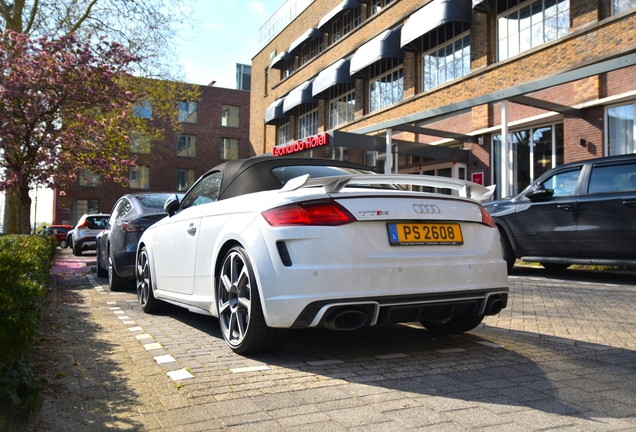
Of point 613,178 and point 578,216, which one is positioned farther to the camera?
point 578,216

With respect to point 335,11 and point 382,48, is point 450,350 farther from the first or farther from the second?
point 335,11

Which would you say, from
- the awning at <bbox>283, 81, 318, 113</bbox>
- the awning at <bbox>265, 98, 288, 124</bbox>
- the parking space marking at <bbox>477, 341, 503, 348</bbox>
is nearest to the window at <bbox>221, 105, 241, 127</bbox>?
the awning at <bbox>265, 98, 288, 124</bbox>

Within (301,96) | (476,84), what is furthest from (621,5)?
(301,96)

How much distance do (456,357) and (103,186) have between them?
49.9 metres

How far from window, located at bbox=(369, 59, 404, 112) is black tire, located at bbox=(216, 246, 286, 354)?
2082 cm

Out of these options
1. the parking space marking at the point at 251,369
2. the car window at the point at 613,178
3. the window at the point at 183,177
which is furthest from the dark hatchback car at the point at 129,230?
the window at the point at 183,177

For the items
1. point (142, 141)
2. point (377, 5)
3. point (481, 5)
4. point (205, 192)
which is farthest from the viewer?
point (142, 141)

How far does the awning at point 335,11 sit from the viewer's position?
26.6 metres

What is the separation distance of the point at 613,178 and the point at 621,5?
854 centimetres

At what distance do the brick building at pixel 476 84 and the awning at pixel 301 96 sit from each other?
0.08 m

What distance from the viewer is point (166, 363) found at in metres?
3.73

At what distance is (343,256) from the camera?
136 inches

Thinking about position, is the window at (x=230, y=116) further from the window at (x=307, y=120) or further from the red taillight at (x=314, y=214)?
the red taillight at (x=314, y=214)

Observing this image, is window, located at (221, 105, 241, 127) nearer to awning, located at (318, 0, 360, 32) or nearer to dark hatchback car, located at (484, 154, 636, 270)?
awning, located at (318, 0, 360, 32)
